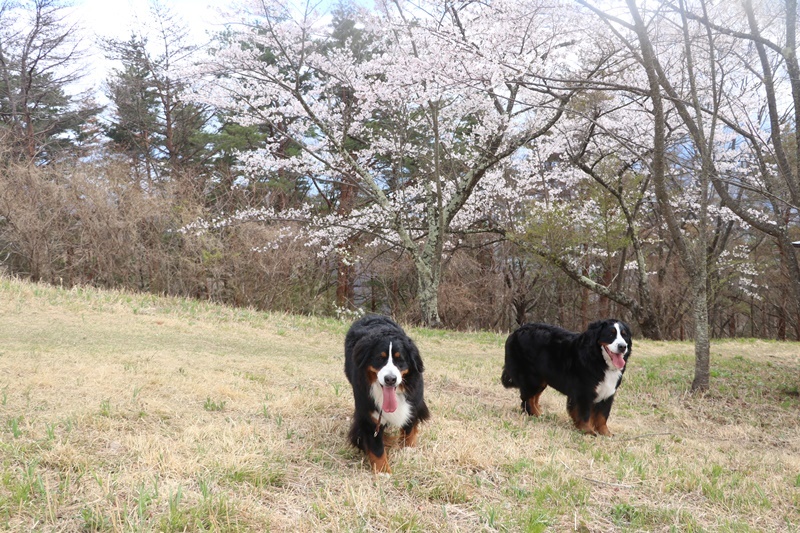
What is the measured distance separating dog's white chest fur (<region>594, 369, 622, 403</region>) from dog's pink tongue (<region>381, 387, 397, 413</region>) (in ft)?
7.72

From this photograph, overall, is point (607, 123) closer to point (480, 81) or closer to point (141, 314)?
point (480, 81)

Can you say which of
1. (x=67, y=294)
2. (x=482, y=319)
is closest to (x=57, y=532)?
(x=67, y=294)

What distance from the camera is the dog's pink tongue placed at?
3510 mm

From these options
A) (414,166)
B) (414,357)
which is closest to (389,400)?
(414,357)

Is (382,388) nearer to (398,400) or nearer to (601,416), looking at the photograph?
(398,400)

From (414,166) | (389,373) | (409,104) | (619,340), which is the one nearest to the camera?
(389,373)

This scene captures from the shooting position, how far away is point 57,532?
2490 millimetres

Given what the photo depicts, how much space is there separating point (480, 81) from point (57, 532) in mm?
7431

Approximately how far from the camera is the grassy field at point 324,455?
9.20ft

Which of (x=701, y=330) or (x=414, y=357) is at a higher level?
(x=701, y=330)

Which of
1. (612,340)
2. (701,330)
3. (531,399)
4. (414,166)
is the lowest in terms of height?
(531,399)

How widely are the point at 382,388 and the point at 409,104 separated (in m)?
11.5

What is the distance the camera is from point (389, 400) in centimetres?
351

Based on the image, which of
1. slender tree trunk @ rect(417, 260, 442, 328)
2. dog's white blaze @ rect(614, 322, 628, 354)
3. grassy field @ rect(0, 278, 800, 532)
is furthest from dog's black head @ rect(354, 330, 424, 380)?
slender tree trunk @ rect(417, 260, 442, 328)
